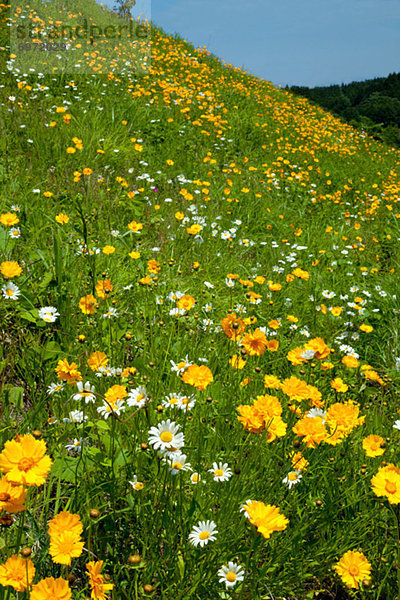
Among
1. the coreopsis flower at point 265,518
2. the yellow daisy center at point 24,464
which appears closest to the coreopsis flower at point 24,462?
the yellow daisy center at point 24,464

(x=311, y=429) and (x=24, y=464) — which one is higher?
(x=311, y=429)

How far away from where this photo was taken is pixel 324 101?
1030 inches

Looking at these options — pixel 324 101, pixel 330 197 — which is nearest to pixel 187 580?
pixel 330 197

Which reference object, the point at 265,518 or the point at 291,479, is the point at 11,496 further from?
Answer: the point at 291,479

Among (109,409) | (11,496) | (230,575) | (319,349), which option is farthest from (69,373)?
(319,349)

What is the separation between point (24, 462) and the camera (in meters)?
0.86

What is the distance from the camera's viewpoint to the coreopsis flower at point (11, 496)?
776 millimetres

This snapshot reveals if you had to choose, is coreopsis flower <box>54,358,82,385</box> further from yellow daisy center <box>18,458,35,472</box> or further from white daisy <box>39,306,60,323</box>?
white daisy <box>39,306,60,323</box>

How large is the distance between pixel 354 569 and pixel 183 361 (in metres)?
0.94

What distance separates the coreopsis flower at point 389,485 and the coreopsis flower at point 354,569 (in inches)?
9.3

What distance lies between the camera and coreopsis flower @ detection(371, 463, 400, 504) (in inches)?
40.9

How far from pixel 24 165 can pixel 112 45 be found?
659cm

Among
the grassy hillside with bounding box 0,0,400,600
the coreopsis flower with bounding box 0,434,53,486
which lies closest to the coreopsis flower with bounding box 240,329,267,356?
the grassy hillside with bounding box 0,0,400,600

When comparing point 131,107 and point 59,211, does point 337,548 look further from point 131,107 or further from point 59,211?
point 131,107
